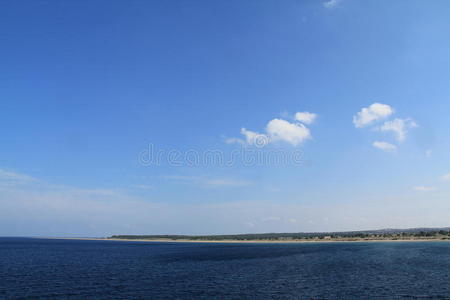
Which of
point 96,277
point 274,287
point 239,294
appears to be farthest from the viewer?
point 96,277

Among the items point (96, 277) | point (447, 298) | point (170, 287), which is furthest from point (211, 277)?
point (447, 298)

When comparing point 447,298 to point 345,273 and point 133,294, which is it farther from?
point 133,294

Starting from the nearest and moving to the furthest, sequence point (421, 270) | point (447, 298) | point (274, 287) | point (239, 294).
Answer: point (447, 298), point (239, 294), point (274, 287), point (421, 270)

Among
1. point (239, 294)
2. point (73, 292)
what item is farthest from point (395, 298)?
point (73, 292)

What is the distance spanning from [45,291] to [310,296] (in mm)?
41820

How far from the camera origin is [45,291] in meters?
49.4

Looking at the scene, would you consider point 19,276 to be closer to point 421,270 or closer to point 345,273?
point 345,273

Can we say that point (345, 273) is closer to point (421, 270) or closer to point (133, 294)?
point (421, 270)

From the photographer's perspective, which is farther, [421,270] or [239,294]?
[421,270]

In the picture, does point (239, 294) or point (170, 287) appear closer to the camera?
point (239, 294)

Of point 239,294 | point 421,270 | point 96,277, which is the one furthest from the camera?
point 421,270

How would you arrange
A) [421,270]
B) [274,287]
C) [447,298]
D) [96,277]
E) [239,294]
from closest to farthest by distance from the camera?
[447,298]
[239,294]
[274,287]
[96,277]
[421,270]

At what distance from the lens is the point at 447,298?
4241cm

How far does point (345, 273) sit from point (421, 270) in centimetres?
1848
